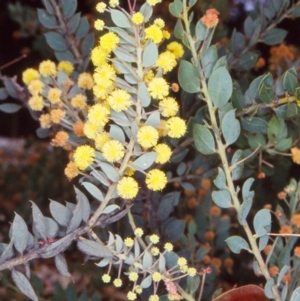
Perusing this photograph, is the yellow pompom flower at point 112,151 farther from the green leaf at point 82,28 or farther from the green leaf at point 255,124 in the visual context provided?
the green leaf at point 82,28

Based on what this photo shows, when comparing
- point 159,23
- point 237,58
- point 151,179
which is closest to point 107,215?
point 151,179

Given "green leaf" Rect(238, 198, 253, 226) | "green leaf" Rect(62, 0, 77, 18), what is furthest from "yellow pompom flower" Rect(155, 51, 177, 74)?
"green leaf" Rect(62, 0, 77, 18)

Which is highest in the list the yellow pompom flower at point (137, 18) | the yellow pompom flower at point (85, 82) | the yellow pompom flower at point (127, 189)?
the yellow pompom flower at point (137, 18)

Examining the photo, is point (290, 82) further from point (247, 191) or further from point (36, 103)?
point (36, 103)

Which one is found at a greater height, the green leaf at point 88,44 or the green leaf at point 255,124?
the green leaf at point 88,44

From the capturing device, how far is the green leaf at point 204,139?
1.48 feet

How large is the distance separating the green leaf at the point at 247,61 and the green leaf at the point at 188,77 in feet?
0.71

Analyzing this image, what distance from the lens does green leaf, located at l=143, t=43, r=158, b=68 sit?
0.41 metres

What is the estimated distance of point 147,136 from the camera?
16.0 inches

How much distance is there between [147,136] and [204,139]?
0.21 feet

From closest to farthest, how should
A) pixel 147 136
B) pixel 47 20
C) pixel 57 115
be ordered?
pixel 147 136 < pixel 57 115 < pixel 47 20

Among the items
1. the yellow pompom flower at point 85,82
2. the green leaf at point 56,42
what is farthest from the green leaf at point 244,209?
the green leaf at point 56,42

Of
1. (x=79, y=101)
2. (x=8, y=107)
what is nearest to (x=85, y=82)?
(x=79, y=101)

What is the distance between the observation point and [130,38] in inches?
16.7
